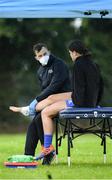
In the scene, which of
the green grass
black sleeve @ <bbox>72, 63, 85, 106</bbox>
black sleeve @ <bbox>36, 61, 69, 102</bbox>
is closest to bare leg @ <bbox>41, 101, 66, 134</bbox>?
black sleeve @ <bbox>36, 61, 69, 102</bbox>

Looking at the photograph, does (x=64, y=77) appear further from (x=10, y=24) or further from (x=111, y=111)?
(x=10, y=24)

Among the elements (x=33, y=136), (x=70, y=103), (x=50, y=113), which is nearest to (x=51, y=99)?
(x=50, y=113)

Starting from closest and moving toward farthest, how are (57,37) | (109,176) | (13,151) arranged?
1. (109,176)
2. (13,151)
3. (57,37)

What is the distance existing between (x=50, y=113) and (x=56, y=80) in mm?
506

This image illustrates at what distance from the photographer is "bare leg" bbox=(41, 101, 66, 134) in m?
11.6

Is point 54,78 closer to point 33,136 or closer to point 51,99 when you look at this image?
point 51,99

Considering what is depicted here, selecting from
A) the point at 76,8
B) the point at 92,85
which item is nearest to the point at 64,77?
the point at 92,85

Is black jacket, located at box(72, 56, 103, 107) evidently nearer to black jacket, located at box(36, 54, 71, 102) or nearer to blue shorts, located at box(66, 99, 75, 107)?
blue shorts, located at box(66, 99, 75, 107)

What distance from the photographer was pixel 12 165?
36.4 ft

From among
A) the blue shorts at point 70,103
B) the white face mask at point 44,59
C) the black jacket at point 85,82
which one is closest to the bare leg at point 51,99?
the blue shorts at point 70,103

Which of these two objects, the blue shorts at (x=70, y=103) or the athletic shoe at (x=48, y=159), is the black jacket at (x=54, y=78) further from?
the athletic shoe at (x=48, y=159)

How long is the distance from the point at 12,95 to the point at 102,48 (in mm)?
4411

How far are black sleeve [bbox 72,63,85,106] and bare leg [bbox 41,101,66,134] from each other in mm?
329

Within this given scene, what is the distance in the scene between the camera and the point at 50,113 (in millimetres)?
11586
